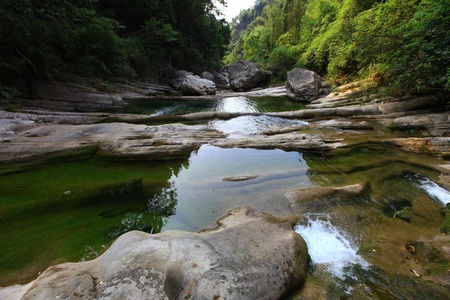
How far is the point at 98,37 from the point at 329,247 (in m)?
16.1

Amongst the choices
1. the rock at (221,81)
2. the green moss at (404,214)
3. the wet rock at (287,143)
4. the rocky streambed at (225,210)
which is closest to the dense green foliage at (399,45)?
the rocky streambed at (225,210)

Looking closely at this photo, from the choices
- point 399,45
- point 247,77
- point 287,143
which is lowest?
point 287,143

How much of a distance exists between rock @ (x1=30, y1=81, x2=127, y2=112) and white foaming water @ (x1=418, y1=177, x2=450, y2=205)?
14.1m

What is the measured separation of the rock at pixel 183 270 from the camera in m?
2.07

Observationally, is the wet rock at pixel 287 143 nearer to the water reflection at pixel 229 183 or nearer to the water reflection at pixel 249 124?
the water reflection at pixel 229 183

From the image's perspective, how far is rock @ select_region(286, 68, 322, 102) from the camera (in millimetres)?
16781

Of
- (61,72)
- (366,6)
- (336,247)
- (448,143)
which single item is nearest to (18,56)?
(61,72)

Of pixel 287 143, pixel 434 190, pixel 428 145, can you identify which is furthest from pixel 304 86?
pixel 434 190

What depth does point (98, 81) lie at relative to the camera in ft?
48.6

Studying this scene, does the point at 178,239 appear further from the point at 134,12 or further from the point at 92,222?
the point at 134,12

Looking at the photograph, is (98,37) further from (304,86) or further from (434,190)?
(434,190)

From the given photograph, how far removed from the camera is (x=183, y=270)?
2.34 meters

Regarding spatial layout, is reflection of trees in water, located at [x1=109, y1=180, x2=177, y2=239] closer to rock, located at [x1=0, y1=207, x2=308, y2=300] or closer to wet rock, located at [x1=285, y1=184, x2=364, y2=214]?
rock, located at [x1=0, y1=207, x2=308, y2=300]

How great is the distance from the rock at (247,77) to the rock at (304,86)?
970 cm
